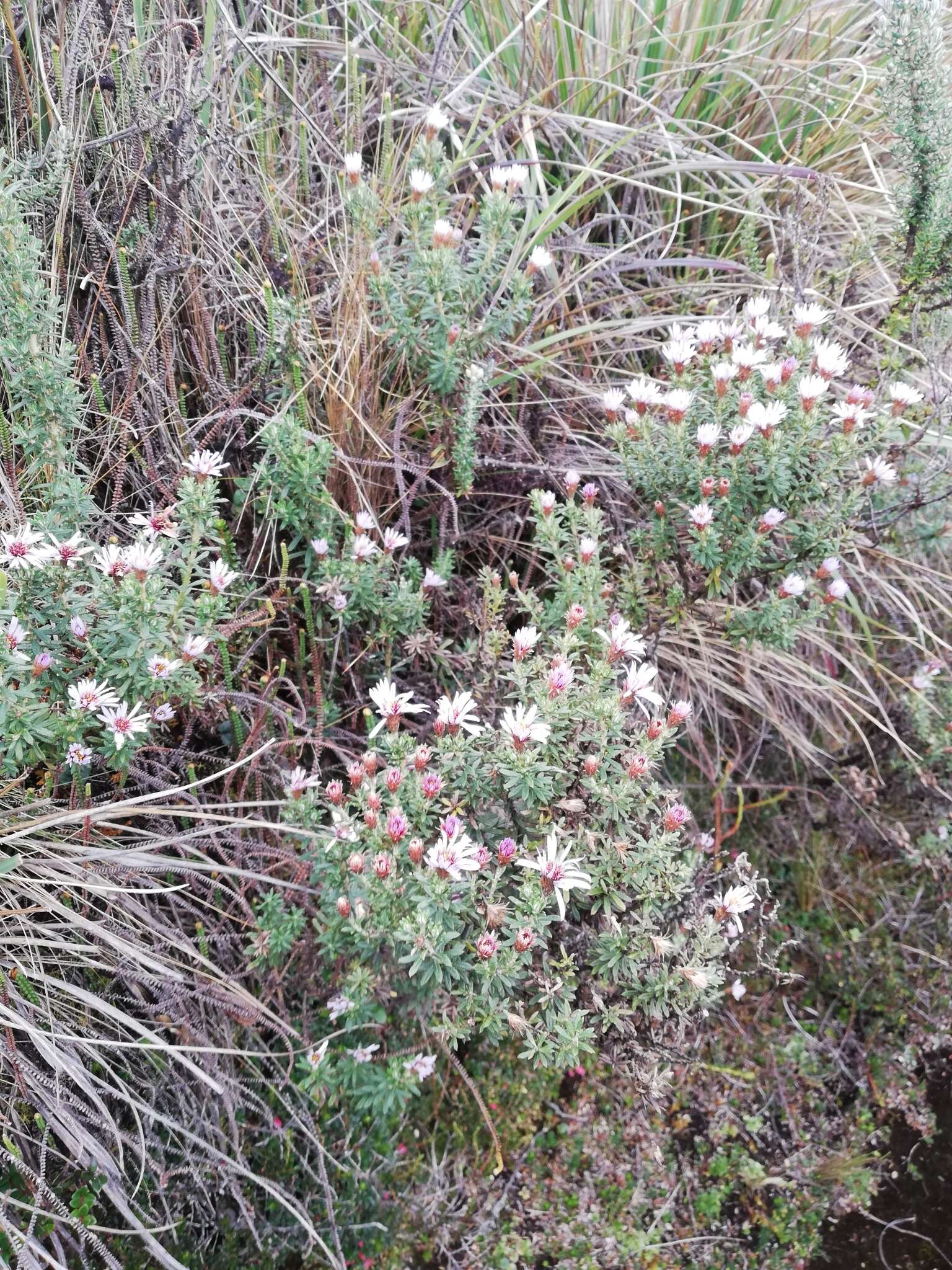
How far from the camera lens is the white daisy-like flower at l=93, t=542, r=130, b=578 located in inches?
63.4

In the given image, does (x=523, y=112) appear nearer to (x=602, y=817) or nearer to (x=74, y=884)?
(x=602, y=817)

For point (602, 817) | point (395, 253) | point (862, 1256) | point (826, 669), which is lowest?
point (862, 1256)

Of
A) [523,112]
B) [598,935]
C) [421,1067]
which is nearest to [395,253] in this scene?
[523,112]

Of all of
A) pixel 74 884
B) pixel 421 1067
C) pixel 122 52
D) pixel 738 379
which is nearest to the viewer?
pixel 74 884

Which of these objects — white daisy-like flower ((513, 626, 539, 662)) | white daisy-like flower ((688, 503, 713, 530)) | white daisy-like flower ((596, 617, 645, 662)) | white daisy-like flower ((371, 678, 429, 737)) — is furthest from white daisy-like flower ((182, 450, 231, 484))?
white daisy-like flower ((688, 503, 713, 530))

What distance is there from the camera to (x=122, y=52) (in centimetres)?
226

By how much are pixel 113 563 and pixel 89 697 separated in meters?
0.22

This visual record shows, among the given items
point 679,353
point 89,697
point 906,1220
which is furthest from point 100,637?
point 906,1220

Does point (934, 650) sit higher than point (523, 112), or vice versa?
point (523, 112)

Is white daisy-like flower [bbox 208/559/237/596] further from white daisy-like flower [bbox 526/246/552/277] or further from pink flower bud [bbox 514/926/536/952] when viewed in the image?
white daisy-like flower [bbox 526/246/552/277]

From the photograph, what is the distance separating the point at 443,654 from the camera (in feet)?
6.61

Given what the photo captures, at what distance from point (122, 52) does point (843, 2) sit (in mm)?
2362

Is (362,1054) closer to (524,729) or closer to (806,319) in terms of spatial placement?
(524,729)

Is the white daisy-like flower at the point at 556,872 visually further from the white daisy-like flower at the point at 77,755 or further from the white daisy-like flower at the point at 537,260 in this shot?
the white daisy-like flower at the point at 537,260
